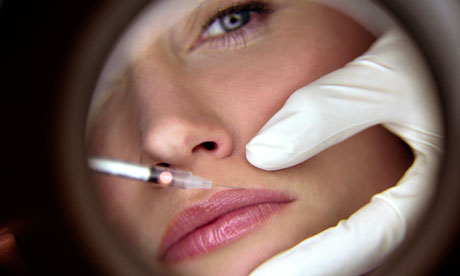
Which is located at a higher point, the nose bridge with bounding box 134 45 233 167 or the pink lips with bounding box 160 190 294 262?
the nose bridge with bounding box 134 45 233 167

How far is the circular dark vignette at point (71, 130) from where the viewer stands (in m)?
0.55

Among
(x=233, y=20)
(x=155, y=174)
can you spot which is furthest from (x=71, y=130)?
(x=233, y=20)

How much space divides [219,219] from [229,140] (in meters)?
0.20

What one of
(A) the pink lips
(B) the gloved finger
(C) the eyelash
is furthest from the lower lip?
(C) the eyelash

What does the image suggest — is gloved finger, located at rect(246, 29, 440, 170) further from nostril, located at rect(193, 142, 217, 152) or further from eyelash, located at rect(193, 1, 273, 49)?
eyelash, located at rect(193, 1, 273, 49)

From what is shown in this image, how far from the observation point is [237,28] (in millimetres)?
915

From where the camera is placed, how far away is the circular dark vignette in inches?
21.6

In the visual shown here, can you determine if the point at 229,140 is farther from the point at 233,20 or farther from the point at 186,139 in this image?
the point at 233,20

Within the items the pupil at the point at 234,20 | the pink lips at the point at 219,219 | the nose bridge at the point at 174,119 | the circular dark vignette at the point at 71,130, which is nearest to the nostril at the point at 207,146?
the nose bridge at the point at 174,119

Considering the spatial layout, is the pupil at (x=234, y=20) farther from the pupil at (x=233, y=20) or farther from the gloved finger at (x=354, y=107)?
the gloved finger at (x=354, y=107)

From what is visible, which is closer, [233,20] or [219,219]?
[219,219]

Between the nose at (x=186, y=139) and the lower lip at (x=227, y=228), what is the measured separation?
0.15m

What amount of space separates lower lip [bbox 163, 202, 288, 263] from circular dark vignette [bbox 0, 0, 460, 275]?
135 mm

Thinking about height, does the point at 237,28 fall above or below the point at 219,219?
above
